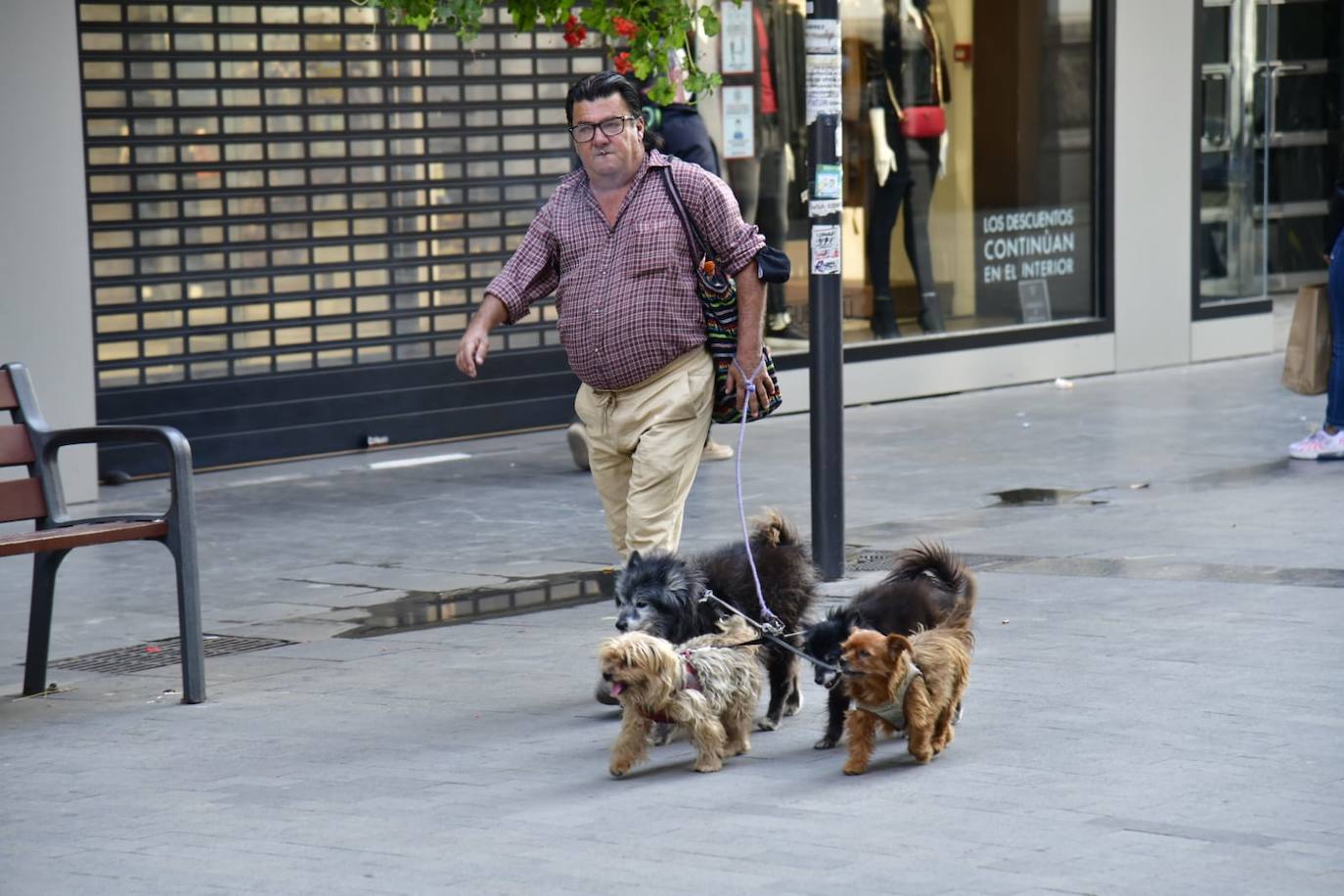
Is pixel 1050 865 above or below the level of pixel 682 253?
Result: below

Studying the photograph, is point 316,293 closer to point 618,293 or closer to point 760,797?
point 618,293

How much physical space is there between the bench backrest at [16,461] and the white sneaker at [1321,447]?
706 cm

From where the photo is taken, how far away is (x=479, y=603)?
8.33 m

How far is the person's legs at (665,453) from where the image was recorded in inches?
250

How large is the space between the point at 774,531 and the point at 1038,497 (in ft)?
15.0

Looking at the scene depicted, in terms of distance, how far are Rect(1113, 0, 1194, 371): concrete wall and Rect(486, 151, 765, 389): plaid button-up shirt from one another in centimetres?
1010

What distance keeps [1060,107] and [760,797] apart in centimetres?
1138

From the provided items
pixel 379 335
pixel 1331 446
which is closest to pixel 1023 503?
pixel 1331 446

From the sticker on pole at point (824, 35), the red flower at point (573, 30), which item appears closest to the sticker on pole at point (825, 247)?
the sticker on pole at point (824, 35)

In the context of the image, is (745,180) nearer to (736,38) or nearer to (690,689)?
(736,38)

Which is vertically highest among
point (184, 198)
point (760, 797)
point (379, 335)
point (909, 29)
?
point (909, 29)

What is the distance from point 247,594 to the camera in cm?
864

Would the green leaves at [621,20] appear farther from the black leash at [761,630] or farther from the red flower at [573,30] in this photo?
the black leash at [761,630]

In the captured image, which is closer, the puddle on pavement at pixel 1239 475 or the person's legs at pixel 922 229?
the puddle on pavement at pixel 1239 475
